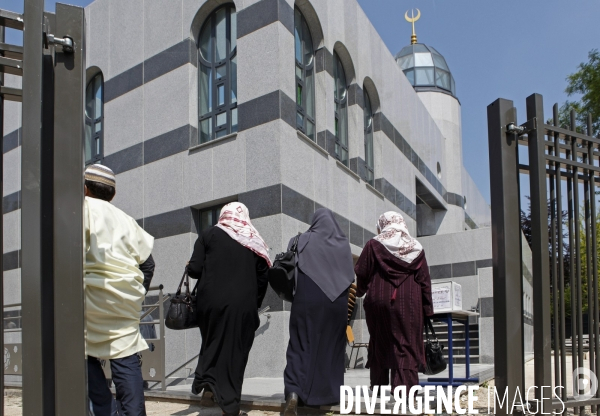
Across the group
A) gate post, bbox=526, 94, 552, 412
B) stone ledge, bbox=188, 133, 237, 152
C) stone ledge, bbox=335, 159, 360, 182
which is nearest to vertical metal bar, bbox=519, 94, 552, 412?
gate post, bbox=526, 94, 552, 412

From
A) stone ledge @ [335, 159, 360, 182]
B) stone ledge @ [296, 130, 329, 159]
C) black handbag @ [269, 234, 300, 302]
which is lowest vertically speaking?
black handbag @ [269, 234, 300, 302]

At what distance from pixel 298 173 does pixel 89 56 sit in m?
6.00

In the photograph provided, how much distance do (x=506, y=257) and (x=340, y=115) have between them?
32.1ft

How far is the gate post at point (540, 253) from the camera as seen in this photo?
168 inches

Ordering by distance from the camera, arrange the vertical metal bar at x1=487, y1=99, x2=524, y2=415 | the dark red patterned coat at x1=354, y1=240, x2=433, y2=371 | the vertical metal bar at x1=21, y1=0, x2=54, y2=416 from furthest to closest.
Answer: the dark red patterned coat at x1=354, y1=240, x2=433, y2=371, the vertical metal bar at x1=487, y1=99, x2=524, y2=415, the vertical metal bar at x1=21, y1=0, x2=54, y2=416

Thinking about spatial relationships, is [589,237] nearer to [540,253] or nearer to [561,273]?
[561,273]

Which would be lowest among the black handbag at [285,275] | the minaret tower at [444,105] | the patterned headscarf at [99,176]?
the black handbag at [285,275]

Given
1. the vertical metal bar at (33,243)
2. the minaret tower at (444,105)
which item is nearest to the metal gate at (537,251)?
the vertical metal bar at (33,243)

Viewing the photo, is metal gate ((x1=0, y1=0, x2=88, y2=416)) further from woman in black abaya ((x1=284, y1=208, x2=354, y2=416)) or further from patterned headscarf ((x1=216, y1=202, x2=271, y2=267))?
woman in black abaya ((x1=284, y1=208, x2=354, y2=416))

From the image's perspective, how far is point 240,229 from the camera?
583 centimetres

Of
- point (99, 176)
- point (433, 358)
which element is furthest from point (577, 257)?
point (99, 176)

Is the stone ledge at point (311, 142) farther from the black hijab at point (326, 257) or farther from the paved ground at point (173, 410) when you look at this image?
the paved ground at point (173, 410)

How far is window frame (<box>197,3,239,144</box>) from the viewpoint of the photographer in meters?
11.4

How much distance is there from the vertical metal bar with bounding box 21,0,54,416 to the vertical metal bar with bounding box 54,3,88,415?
0.20 ft
